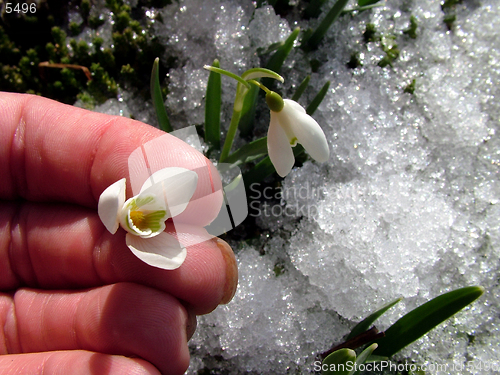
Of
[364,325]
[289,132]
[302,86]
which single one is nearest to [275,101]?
[289,132]

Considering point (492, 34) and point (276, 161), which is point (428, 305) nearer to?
point (276, 161)

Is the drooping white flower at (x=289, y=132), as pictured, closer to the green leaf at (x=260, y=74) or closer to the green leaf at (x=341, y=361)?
the green leaf at (x=260, y=74)

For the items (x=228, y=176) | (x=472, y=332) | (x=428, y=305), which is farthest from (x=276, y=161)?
(x=472, y=332)

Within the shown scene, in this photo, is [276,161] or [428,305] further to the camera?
[428,305]

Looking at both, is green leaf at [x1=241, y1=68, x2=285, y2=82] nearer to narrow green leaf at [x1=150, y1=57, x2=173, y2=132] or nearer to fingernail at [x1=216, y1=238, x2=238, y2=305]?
narrow green leaf at [x1=150, y1=57, x2=173, y2=132]

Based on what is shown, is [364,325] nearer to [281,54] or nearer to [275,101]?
[275,101]

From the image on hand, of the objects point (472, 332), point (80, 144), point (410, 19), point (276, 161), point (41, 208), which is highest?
point (410, 19)

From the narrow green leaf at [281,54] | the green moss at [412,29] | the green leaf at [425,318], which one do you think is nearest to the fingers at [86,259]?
the green leaf at [425,318]
